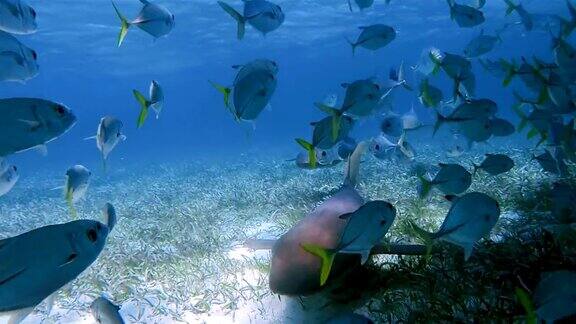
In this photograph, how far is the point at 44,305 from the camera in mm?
4930

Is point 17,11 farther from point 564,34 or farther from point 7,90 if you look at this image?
point 7,90

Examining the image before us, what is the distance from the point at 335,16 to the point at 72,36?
21.0 m

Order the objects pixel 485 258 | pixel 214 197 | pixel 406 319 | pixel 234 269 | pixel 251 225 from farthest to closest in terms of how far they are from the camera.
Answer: pixel 214 197 → pixel 251 225 → pixel 234 269 → pixel 485 258 → pixel 406 319

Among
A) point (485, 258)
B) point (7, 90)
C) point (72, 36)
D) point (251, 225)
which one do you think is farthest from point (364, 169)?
point (7, 90)

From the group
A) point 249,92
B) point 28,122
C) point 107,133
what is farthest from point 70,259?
point 107,133

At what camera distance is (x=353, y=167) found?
5777mm

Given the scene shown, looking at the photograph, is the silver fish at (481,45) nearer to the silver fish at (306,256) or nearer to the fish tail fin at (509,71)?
the fish tail fin at (509,71)

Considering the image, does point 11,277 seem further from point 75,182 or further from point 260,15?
point 260,15

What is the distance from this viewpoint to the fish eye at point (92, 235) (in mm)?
2121

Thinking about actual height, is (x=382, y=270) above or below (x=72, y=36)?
above

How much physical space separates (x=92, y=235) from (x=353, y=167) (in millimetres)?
4108

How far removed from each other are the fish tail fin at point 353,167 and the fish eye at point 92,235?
12.5 feet

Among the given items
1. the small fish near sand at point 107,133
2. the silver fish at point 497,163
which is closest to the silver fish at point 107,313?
the small fish near sand at point 107,133

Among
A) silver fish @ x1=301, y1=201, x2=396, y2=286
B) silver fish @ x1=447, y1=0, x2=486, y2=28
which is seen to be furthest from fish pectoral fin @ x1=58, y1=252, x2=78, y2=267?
silver fish @ x1=447, y1=0, x2=486, y2=28
